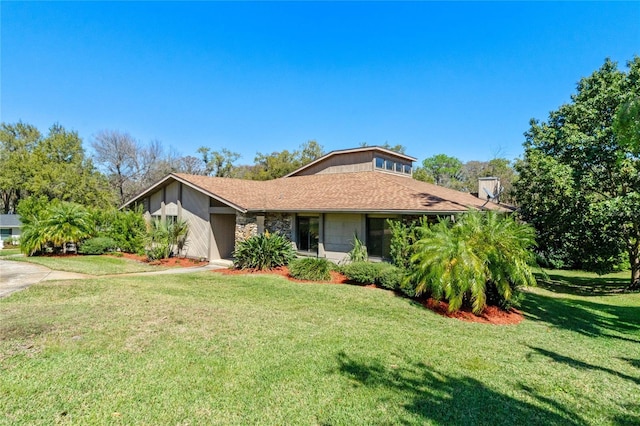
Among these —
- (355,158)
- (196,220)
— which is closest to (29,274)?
(196,220)

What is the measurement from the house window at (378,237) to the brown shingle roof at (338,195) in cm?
85

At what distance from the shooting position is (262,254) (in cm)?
1335

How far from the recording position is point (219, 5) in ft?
43.9

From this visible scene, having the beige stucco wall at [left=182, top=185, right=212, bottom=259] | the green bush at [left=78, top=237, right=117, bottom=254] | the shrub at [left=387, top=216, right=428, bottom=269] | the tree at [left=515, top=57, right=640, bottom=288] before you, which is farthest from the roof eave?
the tree at [left=515, top=57, right=640, bottom=288]

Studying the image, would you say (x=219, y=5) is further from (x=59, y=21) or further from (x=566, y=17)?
(x=566, y=17)

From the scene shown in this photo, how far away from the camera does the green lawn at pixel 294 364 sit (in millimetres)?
3836

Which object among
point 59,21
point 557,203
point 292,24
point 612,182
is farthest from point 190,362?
point 612,182

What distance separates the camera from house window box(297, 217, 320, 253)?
1538cm

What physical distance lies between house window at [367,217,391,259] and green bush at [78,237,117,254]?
46.6ft

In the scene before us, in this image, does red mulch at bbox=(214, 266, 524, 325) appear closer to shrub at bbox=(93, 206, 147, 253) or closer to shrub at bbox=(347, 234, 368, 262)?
shrub at bbox=(347, 234, 368, 262)

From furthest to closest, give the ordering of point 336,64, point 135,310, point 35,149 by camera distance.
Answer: point 35,149 → point 336,64 → point 135,310

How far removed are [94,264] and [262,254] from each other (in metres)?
7.58

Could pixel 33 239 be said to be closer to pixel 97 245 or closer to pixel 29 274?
pixel 97 245

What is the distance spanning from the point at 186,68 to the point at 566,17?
17.1 m
